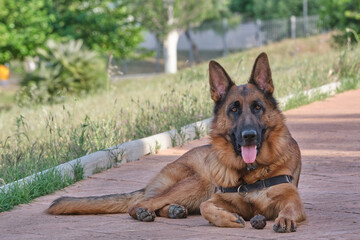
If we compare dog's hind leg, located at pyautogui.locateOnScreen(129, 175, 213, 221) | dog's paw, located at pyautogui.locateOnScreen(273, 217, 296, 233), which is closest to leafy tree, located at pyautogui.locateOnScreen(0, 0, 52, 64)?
dog's hind leg, located at pyautogui.locateOnScreen(129, 175, 213, 221)

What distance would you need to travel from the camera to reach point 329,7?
26.0 m

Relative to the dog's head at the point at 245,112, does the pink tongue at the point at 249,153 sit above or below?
below

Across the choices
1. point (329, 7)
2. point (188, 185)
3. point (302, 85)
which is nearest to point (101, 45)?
point (329, 7)

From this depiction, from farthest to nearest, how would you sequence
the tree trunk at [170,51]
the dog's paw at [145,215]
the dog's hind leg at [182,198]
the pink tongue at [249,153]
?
the tree trunk at [170,51], the dog's hind leg at [182,198], the dog's paw at [145,215], the pink tongue at [249,153]

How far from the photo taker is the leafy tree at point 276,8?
182 feet

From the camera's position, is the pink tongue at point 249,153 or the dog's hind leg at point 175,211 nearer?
the pink tongue at point 249,153

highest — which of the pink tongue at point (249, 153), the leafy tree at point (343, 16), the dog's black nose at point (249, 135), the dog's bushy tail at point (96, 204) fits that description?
the leafy tree at point (343, 16)

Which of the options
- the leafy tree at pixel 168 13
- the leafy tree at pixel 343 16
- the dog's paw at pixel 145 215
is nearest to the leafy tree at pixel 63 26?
the leafy tree at pixel 343 16

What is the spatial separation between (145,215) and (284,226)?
1.31 m

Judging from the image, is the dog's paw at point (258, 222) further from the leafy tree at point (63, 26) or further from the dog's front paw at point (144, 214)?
the leafy tree at point (63, 26)

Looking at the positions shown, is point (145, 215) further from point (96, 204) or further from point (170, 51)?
point (170, 51)

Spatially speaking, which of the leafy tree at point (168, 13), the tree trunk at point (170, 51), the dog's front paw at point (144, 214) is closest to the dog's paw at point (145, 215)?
the dog's front paw at point (144, 214)

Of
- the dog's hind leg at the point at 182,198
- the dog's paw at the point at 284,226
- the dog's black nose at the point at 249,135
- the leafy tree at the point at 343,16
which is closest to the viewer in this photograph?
the dog's paw at the point at 284,226

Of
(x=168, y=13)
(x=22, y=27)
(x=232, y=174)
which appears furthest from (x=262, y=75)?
(x=168, y=13)
